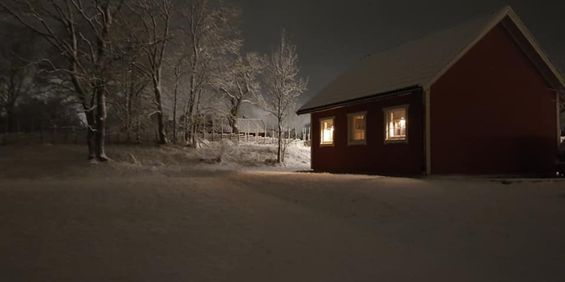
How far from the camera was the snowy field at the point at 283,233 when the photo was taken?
15.8 ft

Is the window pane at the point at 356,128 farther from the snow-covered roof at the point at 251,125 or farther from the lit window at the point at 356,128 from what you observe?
the snow-covered roof at the point at 251,125

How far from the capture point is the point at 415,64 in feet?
57.5

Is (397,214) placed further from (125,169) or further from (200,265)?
(125,169)

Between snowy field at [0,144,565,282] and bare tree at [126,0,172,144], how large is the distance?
17648mm

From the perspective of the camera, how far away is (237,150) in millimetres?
30719

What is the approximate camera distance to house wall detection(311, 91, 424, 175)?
1555 centimetres

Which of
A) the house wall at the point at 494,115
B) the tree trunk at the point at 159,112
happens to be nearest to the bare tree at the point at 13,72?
the tree trunk at the point at 159,112

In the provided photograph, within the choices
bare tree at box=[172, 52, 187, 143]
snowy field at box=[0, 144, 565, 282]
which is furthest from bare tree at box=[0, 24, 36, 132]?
snowy field at box=[0, 144, 565, 282]

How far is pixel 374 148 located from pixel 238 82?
25725 millimetres

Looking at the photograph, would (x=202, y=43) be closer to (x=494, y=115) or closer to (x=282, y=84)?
(x=282, y=84)

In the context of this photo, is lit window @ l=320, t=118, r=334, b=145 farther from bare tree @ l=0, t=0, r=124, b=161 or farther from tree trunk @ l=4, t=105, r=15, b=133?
tree trunk @ l=4, t=105, r=15, b=133

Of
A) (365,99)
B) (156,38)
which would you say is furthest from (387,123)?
(156,38)

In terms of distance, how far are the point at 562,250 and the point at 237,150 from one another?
25.9 meters

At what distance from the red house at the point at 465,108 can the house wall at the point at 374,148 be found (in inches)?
1.6
